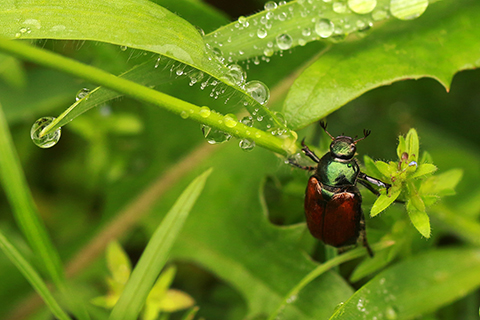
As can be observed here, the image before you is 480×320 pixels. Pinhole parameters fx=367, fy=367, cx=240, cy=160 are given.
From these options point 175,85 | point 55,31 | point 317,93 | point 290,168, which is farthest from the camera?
point 175,85

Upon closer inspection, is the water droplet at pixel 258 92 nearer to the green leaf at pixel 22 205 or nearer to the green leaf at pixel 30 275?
the green leaf at pixel 22 205

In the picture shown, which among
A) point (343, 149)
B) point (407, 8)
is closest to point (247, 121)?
point (343, 149)

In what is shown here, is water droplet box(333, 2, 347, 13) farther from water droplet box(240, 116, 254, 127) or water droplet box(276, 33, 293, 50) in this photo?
water droplet box(240, 116, 254, 127)

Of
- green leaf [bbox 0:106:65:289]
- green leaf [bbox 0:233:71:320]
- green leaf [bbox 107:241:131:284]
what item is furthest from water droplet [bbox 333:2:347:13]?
green leaf [bbox 107:241:131:284]

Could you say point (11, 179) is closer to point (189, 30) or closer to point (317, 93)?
point (189, 30)

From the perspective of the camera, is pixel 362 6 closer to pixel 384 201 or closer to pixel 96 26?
pixel 384 201

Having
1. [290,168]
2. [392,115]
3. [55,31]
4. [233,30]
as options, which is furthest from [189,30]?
[392,115]
